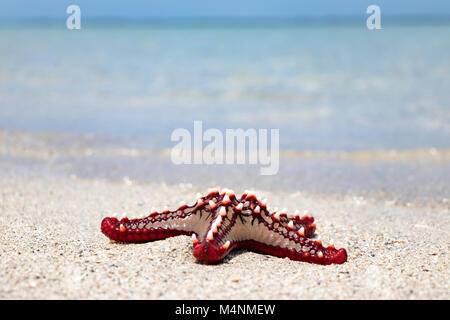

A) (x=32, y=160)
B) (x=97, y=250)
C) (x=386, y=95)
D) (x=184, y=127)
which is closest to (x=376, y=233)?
(x=97, y=250)

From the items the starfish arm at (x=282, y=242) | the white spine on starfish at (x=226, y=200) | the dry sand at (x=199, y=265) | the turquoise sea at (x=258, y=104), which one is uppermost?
the turquoise sea at (x=258, y=104)

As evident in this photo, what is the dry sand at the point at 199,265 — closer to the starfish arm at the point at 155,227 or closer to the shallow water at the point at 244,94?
the starfish arm at the point at 155,227

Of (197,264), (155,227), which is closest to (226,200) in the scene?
(197,264)

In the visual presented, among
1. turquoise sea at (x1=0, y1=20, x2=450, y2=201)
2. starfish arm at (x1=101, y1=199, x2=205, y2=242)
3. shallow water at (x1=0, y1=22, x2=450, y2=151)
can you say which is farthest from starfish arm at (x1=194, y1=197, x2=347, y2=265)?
shallow water at (x1=0, y1=22, x2=450, y2=151)

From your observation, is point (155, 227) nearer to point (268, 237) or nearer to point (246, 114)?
point (268, 237)

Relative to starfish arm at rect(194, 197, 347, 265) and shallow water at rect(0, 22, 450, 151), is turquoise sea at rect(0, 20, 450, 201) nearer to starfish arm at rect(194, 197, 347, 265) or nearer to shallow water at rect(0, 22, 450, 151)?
shallow water at rect(0, 22, 450, 151)

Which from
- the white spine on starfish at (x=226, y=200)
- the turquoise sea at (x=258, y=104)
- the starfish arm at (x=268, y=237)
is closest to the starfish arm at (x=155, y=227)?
the white spine on starfish at (x=226, y=200)
